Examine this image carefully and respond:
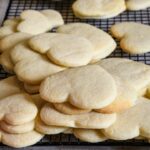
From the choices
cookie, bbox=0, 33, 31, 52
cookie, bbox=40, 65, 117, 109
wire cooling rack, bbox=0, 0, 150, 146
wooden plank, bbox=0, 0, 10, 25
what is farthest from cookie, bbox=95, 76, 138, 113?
wooden plank, bbox=0, 0, 10, 25

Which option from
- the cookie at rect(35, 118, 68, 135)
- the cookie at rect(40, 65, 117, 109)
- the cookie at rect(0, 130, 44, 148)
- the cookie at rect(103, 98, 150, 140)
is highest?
the cookie at rect(40, 65, 117, 109)

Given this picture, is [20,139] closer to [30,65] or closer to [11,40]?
[30,65]

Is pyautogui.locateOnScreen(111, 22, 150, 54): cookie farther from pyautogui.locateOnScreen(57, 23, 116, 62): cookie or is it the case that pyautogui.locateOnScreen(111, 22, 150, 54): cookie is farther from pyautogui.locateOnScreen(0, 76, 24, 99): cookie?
pyautogui.locateOnScreen(0, 76, 24, 99): cookie

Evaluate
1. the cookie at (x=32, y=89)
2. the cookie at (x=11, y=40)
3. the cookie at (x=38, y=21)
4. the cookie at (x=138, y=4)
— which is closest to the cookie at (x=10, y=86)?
the cookie at (x=32, y=89)

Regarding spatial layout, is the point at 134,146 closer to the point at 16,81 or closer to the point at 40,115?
the point at 40,115

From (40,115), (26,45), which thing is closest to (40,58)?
(26,45)
